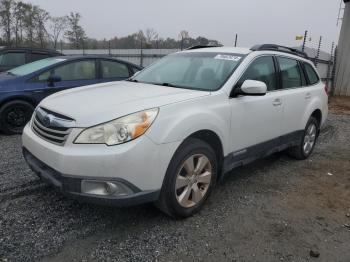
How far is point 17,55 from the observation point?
8.83 metres

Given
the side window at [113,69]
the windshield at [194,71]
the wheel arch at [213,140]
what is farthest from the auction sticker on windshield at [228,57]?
the side window at [113,69]

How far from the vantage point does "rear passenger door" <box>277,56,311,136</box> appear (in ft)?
14.8

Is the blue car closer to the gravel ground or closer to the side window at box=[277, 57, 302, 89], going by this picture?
the gravel ground

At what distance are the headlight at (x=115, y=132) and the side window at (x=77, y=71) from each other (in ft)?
13.9

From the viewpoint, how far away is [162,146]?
9.19 ft

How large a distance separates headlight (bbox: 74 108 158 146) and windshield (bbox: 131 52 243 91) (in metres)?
1.09

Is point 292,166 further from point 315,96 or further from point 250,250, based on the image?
point 250,250

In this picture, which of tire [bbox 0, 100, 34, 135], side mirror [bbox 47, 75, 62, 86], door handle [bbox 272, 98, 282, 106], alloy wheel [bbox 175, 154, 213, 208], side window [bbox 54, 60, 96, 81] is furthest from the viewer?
side window [bbox 54, 60, 96, 81]

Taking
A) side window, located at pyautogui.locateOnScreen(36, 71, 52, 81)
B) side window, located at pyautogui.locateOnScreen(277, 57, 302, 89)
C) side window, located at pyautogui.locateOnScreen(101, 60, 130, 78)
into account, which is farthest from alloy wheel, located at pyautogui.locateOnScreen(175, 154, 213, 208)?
side window, located at pyautogui.locateOnScreen(101, 60, 130, 78)

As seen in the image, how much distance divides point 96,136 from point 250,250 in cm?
161

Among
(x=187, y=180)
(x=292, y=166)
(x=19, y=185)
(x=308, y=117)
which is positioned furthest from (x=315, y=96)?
(x=19, y=185)

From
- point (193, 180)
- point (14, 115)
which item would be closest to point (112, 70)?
point (14, 115)

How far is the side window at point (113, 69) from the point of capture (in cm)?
711

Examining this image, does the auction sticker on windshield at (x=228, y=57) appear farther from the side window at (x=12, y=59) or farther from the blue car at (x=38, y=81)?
the side window at (x=12, y=59)
